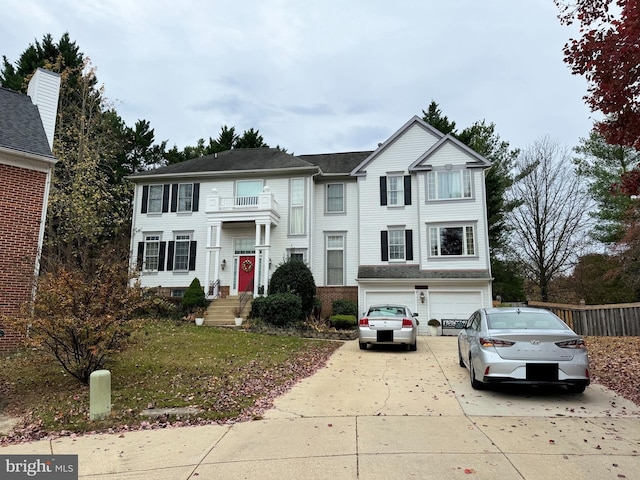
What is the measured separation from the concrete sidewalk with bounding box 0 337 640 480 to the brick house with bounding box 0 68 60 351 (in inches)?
289

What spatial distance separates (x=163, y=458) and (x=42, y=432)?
87.2 inches

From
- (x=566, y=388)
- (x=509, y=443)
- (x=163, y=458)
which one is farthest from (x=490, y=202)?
(x=163, y=458)

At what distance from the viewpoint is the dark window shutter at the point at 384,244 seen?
21163mm

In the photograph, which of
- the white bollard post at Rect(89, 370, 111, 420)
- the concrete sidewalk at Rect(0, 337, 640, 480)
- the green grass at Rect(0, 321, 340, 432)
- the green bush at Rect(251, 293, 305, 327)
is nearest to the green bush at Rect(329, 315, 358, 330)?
the green bush at Rect(251, 293, 305, 327)

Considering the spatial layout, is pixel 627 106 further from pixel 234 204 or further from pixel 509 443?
pixel 234 204

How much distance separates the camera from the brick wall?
10.6 m

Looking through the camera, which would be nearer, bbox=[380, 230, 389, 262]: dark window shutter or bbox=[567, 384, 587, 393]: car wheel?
bbox=[567, 384, 587, 393]: car wheel

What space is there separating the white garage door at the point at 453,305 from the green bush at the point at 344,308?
3.64 meters

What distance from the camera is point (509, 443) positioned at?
464 centimetres

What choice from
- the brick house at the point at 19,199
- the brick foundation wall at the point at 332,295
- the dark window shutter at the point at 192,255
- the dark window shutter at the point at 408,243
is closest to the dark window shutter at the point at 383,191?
the dark window shutter at the point at 408,243

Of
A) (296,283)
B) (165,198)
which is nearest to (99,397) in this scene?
(296,283)

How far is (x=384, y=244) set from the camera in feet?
69.9

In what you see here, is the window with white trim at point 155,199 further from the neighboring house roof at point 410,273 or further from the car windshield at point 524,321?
the car windshield at point 524,321

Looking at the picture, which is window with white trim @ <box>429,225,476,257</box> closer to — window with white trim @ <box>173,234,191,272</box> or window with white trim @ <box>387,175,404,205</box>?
window with white trim @ <box>387,175,404,205</box>
